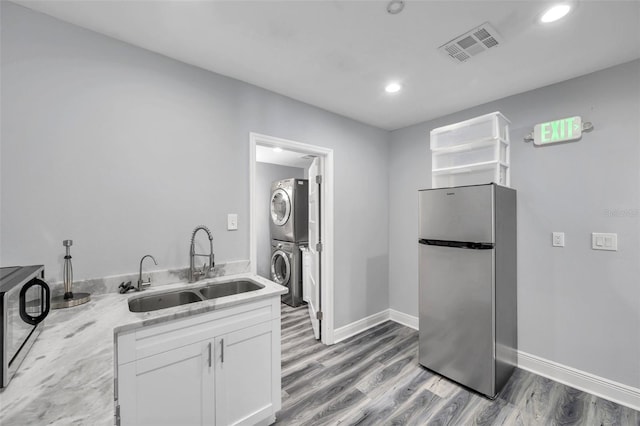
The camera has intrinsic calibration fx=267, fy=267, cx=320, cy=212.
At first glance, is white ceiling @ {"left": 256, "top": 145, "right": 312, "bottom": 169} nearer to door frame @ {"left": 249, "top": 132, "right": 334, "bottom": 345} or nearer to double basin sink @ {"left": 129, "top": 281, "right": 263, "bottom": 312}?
door frame @ {"left": 249, "top": 132, "right": 334, "bottom": 345}

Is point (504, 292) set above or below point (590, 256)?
below

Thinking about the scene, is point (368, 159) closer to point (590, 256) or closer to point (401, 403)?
point (590, 256)

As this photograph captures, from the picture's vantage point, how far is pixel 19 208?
145cm

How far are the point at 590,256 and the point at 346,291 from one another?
2.18 m

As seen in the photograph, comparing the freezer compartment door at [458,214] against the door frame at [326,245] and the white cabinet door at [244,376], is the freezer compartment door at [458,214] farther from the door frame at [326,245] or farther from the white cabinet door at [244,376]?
the white cabinet door at [244,376]

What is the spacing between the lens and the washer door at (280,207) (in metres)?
4.24

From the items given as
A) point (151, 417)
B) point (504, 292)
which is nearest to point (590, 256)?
point (504, 292)

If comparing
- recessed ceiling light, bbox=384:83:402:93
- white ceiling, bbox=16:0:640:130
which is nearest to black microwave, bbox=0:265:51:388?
white ceiling, bbox=16:0:640:130

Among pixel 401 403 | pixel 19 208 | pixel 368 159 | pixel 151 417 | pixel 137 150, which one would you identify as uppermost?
pixel 368 159

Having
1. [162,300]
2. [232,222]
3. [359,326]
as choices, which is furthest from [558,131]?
[162,300]

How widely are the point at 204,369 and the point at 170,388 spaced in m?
0.17

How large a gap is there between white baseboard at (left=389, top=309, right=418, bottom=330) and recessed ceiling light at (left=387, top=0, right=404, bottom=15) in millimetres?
3123

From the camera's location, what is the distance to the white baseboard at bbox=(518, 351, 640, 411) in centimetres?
196

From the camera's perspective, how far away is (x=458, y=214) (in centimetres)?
220
